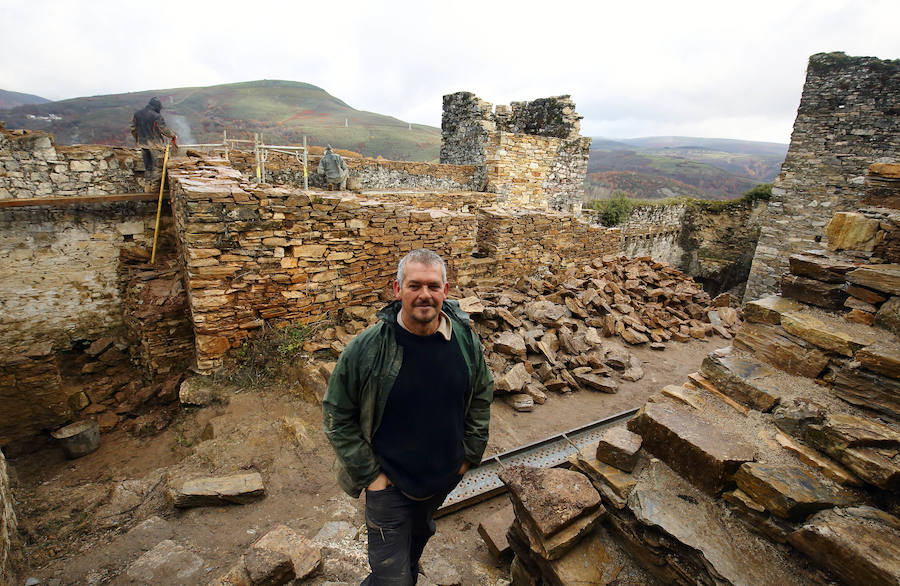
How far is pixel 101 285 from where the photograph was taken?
7.34m

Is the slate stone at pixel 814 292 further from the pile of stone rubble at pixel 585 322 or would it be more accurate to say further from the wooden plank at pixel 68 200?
the wooden plank at pixel 68 200

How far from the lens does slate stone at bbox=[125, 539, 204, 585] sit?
2.73 metres

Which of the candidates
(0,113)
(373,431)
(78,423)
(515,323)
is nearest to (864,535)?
(373,431)

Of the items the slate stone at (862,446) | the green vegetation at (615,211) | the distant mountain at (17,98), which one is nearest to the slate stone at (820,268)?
the slate stone at (862,446)

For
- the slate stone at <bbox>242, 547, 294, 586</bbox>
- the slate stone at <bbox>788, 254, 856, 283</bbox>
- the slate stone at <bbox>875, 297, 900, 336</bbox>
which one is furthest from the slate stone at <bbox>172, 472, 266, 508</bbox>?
the slate stone at <bbox>875, 297, 900, 336</bbox>

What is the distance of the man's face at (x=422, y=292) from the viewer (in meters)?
2.12

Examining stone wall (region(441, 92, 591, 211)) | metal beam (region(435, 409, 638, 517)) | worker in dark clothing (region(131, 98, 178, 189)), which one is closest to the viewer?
metal beam (region(435, 409, 638, 517))

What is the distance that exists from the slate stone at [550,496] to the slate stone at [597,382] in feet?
10.1

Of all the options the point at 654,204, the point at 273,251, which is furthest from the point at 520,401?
the point at 654,204

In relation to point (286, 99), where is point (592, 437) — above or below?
below

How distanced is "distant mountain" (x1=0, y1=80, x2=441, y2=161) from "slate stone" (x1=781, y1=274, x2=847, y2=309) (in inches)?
1470

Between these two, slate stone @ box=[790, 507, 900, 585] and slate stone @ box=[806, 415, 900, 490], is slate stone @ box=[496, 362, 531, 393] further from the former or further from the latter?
slate stone @ box=[790, 507, 900, 585]

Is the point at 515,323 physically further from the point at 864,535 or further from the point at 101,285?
the point at 101,285

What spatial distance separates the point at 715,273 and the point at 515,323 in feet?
45.1
